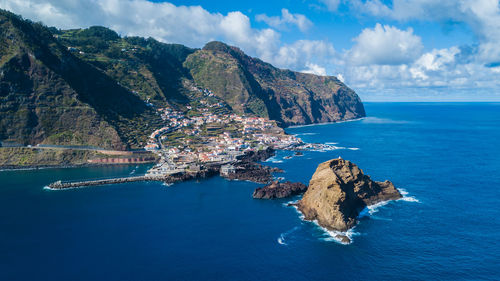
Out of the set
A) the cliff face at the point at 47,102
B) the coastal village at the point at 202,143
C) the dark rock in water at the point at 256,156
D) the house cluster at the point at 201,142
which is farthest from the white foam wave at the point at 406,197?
the cliff face at the point at 47,102

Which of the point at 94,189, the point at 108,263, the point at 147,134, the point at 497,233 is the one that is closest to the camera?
the point at 108,263

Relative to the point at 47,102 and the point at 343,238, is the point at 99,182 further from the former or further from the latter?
the point at 343,238

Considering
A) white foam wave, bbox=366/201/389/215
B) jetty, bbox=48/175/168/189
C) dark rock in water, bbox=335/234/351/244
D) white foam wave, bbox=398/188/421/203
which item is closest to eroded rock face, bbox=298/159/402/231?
white foam wave, bbox=366/201/389/215

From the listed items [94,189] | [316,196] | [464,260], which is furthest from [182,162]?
[464,260]

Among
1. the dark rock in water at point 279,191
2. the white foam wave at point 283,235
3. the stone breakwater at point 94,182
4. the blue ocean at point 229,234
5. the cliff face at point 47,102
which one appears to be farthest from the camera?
the cliff face at point 47,102

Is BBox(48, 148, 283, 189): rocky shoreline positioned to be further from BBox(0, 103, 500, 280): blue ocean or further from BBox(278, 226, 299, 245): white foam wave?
BBox(278, 226, 299, 245): white foam wave

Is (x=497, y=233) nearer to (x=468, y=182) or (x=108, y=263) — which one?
(x=468, y=182)

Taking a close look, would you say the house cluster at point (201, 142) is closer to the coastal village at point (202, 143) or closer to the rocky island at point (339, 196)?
the coastal village at point (202, 143)
